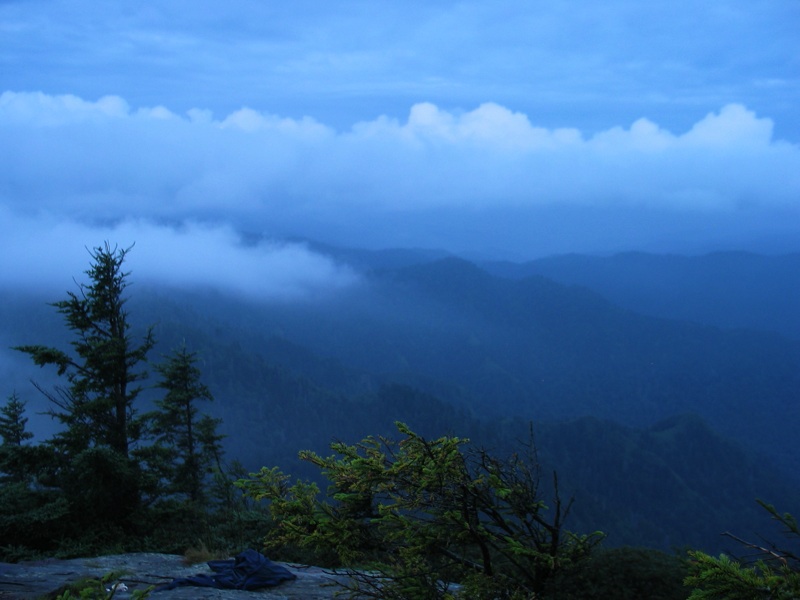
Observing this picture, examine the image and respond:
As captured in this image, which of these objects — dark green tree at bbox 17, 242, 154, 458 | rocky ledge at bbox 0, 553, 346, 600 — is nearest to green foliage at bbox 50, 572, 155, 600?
rocky ledge at bbox 0, 553, 346, 600

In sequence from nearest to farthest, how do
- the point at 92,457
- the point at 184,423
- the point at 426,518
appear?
the point at 426,518 < the point at 92,457 < the point at 184,423

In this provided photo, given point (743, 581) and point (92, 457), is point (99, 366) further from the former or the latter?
point (743, 581)

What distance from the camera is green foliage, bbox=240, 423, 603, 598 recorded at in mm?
7270

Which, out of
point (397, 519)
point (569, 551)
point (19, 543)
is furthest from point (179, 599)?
point (19, 543)

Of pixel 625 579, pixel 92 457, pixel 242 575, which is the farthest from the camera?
pixel 92 457

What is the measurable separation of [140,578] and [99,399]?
771cm

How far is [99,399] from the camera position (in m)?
19.0

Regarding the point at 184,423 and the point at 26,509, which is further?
the point at 184,423

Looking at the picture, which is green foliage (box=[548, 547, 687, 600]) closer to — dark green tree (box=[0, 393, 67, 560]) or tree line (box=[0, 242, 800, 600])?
tree line (box=[0, 242, 800, 600])

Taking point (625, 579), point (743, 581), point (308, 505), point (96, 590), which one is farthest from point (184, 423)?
point (743, 581)

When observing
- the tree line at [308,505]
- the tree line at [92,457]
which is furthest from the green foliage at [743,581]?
the tree line at [92,457]

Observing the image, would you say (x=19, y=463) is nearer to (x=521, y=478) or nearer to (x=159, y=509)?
(x=159, y=509)

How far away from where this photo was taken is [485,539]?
7.51m

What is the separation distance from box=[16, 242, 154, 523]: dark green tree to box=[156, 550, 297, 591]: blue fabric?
6.80m
